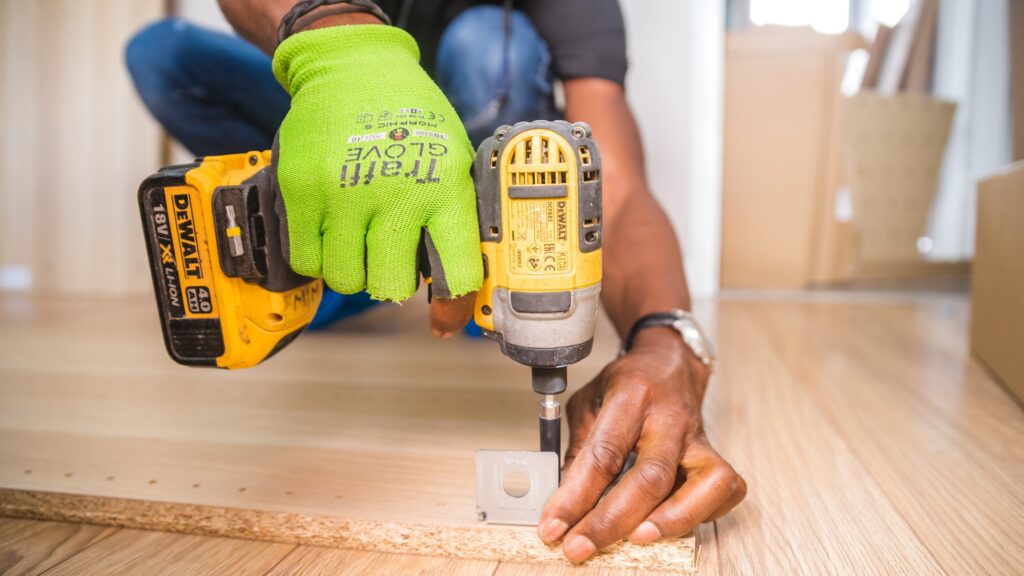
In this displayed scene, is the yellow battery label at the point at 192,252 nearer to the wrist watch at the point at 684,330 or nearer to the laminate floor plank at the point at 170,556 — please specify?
the laminate floor plank at the point at 170,556

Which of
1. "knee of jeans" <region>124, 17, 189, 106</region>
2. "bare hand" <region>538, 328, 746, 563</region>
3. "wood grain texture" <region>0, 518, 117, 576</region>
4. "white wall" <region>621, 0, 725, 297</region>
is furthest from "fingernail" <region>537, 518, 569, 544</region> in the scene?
"white wall" <region>621, 0, 725, 297</region>

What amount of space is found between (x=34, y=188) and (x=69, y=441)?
2473 millimetres

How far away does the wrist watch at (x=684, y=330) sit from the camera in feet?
3.37

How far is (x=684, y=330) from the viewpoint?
1037mm

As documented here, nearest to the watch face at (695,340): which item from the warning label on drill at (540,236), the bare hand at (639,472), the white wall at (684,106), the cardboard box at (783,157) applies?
the bare hand at (639,472)

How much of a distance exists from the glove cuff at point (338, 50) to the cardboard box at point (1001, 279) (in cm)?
123

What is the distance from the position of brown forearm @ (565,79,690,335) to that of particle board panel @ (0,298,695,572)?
0.28m

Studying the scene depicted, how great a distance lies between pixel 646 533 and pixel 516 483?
0.55 feet

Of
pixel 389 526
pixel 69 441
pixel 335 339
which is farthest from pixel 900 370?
pixel 69 441

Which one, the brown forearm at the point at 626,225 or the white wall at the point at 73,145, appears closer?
the brown forearm at the point at 626,225

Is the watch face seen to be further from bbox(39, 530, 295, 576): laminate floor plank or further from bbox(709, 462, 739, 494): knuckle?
bbox(39, 530, 295, 576): laminate floor plank

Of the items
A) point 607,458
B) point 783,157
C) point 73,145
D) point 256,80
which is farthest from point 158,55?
point 783,157

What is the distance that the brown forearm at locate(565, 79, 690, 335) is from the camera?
1.14 m

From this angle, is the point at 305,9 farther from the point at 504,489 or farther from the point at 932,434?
the point at 932,434
